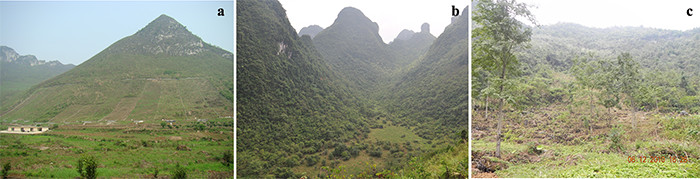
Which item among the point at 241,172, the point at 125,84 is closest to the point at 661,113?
the point at 241,172

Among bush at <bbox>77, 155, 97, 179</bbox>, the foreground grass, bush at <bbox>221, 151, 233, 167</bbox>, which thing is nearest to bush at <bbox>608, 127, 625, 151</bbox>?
the foreground grass

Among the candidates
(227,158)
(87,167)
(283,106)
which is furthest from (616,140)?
(87,167)

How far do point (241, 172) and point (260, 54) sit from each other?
202 inches

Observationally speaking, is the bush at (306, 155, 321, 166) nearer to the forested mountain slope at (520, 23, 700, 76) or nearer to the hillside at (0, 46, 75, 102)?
the forested mountain slope at (520, 23, 700, 76)

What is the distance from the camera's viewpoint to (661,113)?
22.4ft

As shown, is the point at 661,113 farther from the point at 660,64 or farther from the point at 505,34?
the point at 505,34

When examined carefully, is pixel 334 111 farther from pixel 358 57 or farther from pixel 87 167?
pixel 358 57

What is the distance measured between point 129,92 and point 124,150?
351 centimetres

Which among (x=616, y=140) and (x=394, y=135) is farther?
(x=394, y=135)

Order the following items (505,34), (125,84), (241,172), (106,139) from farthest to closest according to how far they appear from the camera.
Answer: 1. (125,84)
2. (106,139)
3. (241,172)
4. (505,34)

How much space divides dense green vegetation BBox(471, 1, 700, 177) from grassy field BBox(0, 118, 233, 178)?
6.54 meters

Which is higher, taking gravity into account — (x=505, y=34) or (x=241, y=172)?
(x=505, y=34)

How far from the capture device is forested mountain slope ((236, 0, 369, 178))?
5.70 m

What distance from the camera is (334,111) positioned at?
8.01 meters
